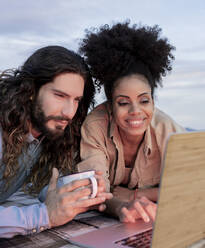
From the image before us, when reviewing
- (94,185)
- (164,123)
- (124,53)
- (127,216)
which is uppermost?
(124,53)

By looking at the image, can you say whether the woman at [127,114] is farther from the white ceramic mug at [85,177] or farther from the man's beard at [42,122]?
the white ceramic mug at [85,177]

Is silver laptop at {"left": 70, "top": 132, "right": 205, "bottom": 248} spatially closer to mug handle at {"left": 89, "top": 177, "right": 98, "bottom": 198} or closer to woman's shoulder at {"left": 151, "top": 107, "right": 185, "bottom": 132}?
mug handle at {"left": 89, "top": 177, "right": 98, "bottom": 198}

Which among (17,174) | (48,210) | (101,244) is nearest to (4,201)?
(17,174)

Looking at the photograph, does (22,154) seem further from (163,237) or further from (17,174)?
(163,237)

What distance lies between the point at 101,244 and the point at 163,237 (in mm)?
263

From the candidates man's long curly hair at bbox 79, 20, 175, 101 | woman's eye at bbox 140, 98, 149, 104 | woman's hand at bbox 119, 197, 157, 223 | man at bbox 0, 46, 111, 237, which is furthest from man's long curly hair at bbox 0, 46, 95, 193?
woman's hand at bbox 119, 197, 157, 223

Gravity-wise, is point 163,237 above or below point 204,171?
below

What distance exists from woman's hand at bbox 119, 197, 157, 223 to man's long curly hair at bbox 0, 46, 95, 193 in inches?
29.9

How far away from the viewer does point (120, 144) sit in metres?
1.99

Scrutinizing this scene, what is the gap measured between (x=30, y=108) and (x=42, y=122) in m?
0.16

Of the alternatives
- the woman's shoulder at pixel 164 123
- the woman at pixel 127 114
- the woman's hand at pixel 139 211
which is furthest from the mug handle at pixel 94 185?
the woman's shoulder at pixel 164 123

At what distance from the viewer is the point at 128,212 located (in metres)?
1.35

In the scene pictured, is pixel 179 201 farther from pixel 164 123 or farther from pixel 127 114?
pixel 164 123

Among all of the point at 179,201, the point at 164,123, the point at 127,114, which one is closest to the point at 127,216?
the point at 179,201
